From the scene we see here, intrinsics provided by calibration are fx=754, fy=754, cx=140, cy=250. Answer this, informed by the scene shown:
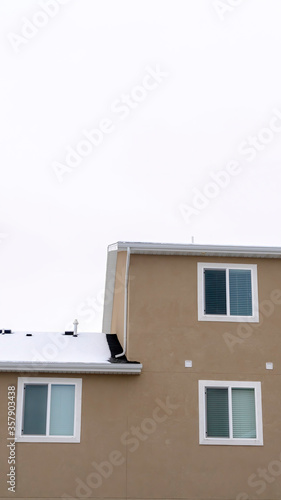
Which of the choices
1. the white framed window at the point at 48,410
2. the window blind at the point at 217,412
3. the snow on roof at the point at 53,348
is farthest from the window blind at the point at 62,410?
the window blind at the point at 217,412

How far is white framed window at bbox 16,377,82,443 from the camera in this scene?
16.7 metres

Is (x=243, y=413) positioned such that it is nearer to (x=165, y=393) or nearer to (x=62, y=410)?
(x=165, y=393)

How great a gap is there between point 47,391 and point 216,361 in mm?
3924

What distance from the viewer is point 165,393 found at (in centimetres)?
1716

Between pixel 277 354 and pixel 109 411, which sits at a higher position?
pixel 277 354

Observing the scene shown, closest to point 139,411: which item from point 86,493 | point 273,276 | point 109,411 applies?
point 109,411

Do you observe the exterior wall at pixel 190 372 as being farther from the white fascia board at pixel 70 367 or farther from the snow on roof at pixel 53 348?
the snow on roof at pixel 53 348

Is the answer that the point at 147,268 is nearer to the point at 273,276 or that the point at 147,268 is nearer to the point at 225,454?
the point at 273,276

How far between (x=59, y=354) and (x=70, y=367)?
2.89ft

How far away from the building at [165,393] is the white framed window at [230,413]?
0.9 inches

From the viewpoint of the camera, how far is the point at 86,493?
16.4m

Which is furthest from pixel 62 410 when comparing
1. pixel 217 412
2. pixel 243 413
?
pixel 243 413

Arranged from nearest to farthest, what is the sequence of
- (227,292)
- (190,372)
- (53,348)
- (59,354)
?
1. (190,372)
2. (59,354)
3. (227,292)
4. (53,348)

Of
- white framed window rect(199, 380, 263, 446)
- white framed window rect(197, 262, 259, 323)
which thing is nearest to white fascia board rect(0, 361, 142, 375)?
white framed window rect(199, 380, 263, 446)
